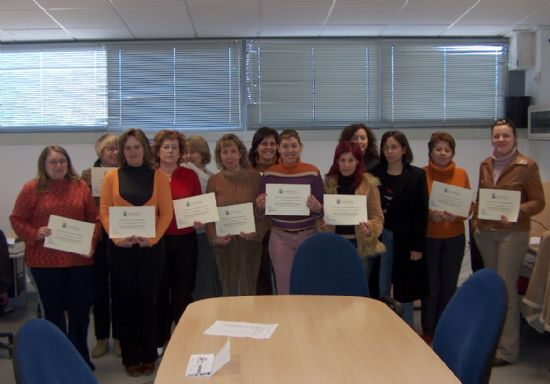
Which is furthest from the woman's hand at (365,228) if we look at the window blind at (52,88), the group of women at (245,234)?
the window blind at (52,88)

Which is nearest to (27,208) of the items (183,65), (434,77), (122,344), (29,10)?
(122,344)

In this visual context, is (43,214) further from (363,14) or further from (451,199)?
(363,14)

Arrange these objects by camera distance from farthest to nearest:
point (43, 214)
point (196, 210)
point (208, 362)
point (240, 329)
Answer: point (196, 210)
point (43, 214)
point (240, 329)
point (208, 362)

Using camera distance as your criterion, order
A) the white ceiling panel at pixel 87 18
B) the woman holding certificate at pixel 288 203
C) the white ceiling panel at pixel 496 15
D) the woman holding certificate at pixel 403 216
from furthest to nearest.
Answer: the white ceiling panel at pixel 496 15, the white ceiling panel at pixel 87 18, the woman holding certificate at pixel 403 216, the woman holding certificate at pixel 288 203

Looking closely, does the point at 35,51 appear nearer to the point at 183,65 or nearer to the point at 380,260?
the point at 183,65

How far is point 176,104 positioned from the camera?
6.03 metres

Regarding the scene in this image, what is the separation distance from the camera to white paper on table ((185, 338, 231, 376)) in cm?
180

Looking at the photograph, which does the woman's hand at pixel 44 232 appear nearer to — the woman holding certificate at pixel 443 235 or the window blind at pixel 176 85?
the woman holding certificate at pixel 443 235

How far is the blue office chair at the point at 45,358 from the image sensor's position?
1.39 meters

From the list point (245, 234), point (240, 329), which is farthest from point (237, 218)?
point (240, 329)

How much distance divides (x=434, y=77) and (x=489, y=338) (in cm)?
476

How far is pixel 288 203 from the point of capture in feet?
11.5

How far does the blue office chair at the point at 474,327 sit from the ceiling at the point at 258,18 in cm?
329

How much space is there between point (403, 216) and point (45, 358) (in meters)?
2.81
